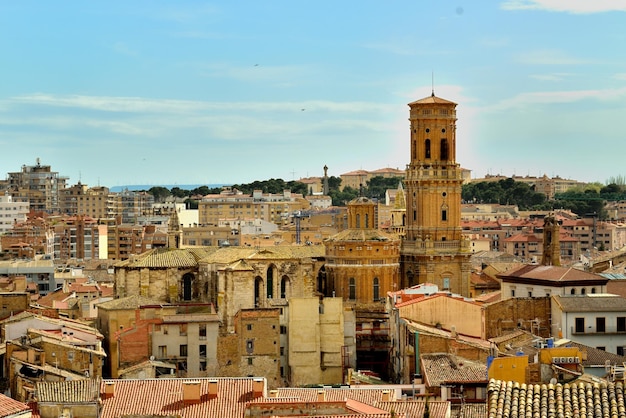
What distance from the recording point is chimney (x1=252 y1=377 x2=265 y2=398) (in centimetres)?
3435

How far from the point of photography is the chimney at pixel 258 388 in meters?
34.3

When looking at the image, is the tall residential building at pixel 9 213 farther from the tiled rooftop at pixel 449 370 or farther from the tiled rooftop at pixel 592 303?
the tiled rooftop at pixel 449 370

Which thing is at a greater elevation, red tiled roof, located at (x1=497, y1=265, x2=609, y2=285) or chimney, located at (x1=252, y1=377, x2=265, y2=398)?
red tiled roof, located at (x1=497, y1=265, x2=609, y2=285)

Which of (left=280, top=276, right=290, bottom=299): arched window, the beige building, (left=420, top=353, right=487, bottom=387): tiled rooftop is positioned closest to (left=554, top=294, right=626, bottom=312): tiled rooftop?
(left=420, top=353, right=487, bottom=387): tiled rooftop

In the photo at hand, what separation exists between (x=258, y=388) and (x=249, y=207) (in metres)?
144

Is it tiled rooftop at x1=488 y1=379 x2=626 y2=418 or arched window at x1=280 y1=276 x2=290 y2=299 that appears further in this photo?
arched window at x1=280 y1=276 x2=290 y2=299

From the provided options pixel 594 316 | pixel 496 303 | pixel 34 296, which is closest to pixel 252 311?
pixel 496 303

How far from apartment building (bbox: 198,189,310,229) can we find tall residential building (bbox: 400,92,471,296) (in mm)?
104201

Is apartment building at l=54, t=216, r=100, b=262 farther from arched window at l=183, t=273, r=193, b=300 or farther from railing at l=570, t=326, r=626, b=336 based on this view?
railing at l=570, t=326, r=626, b=336

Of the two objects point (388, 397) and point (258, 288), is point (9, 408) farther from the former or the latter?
point (258, 288)

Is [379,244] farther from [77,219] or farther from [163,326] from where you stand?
[77,219]

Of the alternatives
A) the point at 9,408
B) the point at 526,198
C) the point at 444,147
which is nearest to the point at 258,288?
the point at 444,147

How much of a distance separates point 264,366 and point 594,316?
A: 41.9 ft

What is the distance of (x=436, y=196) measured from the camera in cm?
6925
